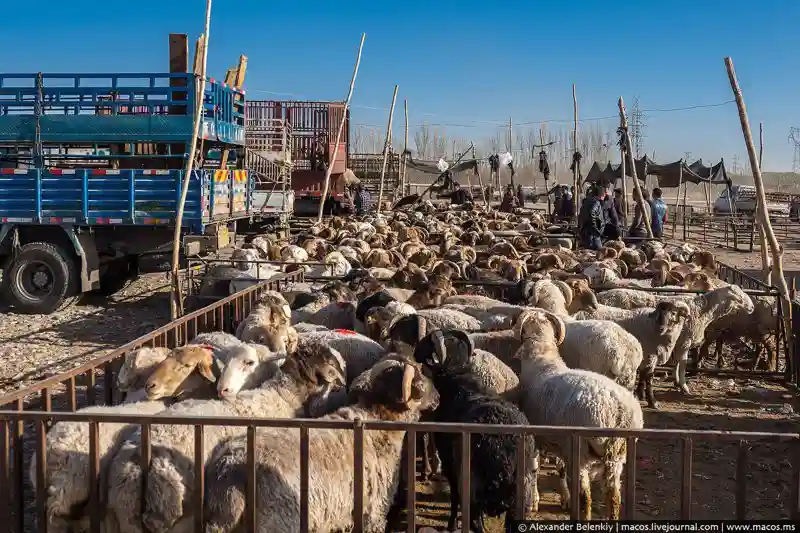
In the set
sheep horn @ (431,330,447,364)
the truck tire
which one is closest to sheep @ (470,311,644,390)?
sheep horn @ (431,330,447,364)

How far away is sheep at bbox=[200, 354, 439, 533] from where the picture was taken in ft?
12.6

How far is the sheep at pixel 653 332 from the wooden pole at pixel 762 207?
1614 mm

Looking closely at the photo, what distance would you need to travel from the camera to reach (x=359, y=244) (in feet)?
50.3

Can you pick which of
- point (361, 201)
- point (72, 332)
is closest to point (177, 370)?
point (72, 332)

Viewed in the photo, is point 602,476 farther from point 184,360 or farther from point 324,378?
point 184,360

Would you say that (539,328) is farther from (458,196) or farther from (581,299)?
(458,196)

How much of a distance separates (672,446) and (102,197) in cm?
913

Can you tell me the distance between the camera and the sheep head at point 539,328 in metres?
Result: 6.25

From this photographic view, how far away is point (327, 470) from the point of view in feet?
13.4

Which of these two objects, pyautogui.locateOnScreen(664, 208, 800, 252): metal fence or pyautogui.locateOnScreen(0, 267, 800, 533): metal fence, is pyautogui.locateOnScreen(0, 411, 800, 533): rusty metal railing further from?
pyautogui.locateOnScreen(664, 208, 800, 252): metal fence

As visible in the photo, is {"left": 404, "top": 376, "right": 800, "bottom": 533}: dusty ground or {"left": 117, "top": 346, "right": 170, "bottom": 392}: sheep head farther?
{"left": 117, "top": 346, "right": 170, "bottom": 392}: sheep head

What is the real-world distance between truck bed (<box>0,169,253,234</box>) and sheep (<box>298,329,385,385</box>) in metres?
6.15

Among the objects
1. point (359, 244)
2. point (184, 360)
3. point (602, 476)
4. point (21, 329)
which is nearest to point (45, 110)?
point (21, 329)

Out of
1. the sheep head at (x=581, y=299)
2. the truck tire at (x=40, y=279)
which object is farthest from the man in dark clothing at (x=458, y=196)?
the sheep head at (x=581, y=299)
